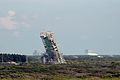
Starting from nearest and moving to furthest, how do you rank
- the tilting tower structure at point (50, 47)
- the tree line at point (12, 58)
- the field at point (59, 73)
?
the field at point (59, 73) < the tilting tower structure at point (50, 47) < the tree line at point (12, 58)

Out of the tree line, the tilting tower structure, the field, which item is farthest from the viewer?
the tree line

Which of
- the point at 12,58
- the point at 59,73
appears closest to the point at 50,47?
the point at 12,58

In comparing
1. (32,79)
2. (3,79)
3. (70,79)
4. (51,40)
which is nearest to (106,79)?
(70,79)

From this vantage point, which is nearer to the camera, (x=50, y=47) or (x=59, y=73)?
(x=59, y=73)

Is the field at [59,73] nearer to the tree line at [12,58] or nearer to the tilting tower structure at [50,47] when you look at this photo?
the tilting tower structure at [50,47]

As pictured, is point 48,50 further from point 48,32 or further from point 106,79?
point 106,79

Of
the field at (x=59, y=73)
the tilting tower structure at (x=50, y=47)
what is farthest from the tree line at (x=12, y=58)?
the field at (x=59, y=73)

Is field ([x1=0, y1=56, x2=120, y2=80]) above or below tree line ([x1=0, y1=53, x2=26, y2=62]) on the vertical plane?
below

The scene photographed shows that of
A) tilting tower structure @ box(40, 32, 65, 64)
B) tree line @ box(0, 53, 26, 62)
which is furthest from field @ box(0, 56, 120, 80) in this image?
tree line @ box(0, 53, 26, 62)

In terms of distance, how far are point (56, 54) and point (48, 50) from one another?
9.81 ft

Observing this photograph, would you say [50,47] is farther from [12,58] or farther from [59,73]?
[59,73]

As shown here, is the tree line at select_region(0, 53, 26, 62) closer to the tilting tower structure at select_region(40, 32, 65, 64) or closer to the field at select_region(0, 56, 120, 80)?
the tilting tower structure at select_region(40, 32, 65, 64)

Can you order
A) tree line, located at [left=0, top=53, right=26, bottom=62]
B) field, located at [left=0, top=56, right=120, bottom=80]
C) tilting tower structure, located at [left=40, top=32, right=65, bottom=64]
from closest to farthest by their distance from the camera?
1. field, located at [left=0, top=56, right=120, bottom=80]
2. tilting tower structure, located at [left=40, top=32, right=65, bottom=64]
3. tree line, located at [left=0, top=53, right=26, bottom=62]

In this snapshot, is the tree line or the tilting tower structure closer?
the tilting tower structure
